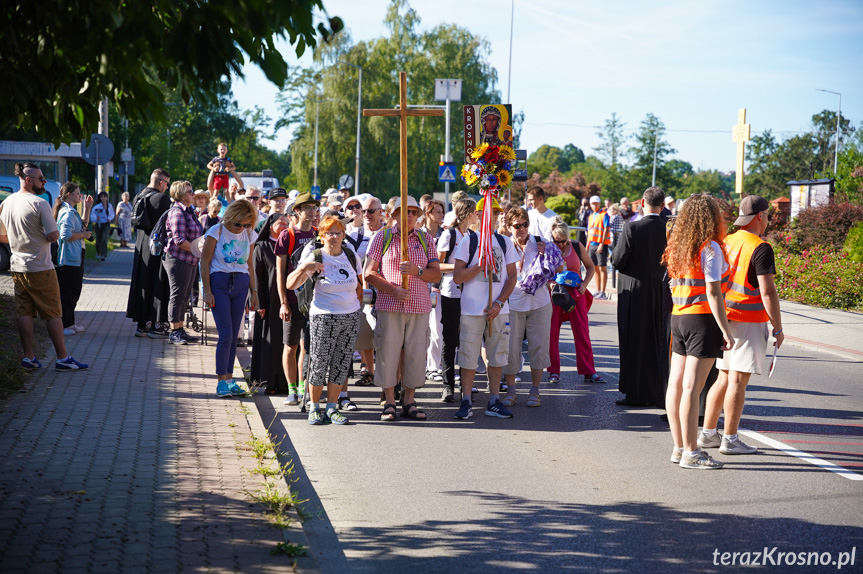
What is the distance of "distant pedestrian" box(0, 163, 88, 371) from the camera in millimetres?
8984

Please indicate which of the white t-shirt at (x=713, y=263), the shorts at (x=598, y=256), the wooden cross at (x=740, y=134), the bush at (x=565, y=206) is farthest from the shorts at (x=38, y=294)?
the bush at (x=565, y=206)

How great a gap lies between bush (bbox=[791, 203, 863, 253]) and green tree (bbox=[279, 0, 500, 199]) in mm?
31188

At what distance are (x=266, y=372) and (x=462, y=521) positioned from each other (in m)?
4.28

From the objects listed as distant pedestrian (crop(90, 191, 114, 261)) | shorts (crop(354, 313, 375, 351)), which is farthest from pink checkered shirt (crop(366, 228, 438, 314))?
distant pedestrian (crop(90, 191, 114, 261))

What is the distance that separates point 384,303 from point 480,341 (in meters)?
1.04

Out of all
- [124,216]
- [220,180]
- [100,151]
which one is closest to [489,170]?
[220,180]

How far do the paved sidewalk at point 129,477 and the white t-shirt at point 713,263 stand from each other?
3.52 metres

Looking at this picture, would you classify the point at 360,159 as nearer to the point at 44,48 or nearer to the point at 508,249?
the point at 508,249

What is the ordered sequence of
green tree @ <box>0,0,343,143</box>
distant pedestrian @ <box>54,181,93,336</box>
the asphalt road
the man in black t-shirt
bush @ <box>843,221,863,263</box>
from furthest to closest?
bush @ <box>843,221,863,263</box>
distant pedestrian @ <box>54,181,93,336</box>
the man in black t-shirt
the asphalt road
green tree @ <box>0,0,343,143</box>

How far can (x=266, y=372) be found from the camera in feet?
29.8

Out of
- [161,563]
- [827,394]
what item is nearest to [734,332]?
[827,394]

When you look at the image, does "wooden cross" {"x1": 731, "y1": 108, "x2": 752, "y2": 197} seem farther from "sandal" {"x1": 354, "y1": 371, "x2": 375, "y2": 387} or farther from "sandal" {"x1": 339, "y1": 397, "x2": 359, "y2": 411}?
"sandal" {"x1": 339, "y1": 397, "x2": 359, "y2": 411}

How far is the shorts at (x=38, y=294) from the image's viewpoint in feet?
29.6

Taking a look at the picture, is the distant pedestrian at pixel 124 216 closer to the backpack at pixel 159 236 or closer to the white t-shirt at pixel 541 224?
the backpack at pixel 159 236
